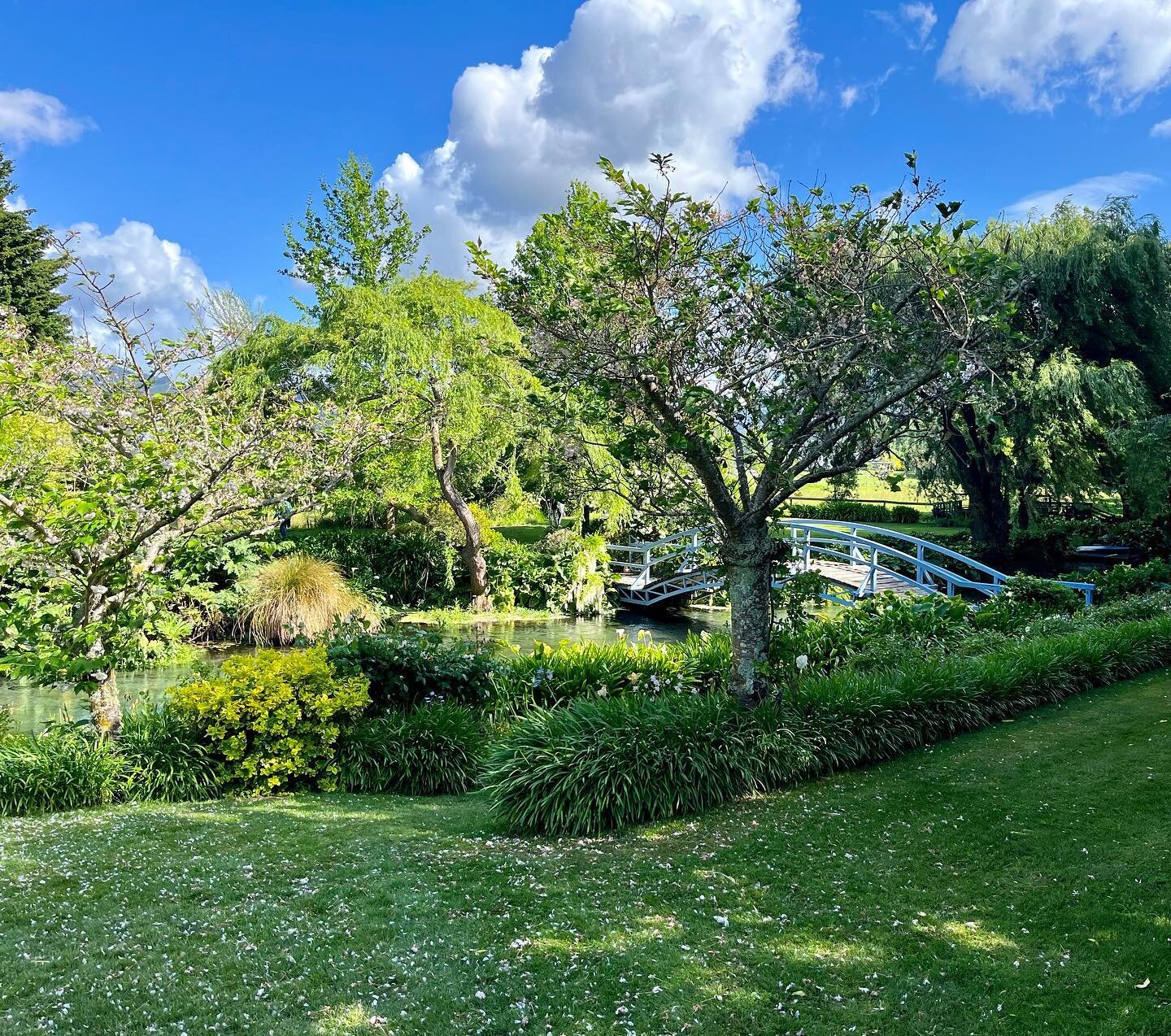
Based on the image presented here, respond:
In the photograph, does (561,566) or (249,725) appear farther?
(561,566)

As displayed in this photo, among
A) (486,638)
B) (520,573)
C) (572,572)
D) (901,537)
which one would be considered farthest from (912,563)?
(520,573)

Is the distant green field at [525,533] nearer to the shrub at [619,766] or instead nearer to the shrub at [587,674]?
the shrub at [587,674]

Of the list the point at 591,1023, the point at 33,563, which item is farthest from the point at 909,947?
the point at 33,563

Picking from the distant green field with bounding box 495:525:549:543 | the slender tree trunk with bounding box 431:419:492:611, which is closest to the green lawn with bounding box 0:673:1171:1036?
the slender tree trunk with bounding box 431:419:492:611

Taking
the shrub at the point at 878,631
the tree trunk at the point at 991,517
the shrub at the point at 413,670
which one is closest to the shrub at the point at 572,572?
the shrub at the point at 878,631

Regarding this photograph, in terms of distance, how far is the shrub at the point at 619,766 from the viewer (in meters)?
5.82

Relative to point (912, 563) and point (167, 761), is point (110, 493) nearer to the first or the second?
point (167, 761)

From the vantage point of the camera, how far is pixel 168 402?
7.62 meters

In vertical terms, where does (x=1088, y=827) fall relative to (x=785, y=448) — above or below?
below

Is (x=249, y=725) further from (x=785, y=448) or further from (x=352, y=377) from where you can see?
(x=352, y=377)

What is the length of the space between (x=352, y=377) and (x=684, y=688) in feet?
36.8

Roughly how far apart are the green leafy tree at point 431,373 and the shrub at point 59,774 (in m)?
9.05

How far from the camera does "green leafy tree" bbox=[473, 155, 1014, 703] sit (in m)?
6.00

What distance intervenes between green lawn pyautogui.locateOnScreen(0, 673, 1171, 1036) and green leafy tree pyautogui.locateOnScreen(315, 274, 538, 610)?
11118 millimetres
